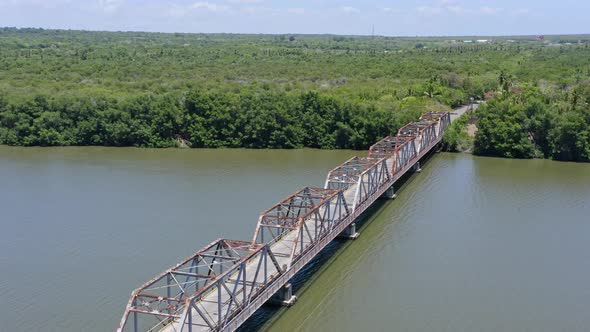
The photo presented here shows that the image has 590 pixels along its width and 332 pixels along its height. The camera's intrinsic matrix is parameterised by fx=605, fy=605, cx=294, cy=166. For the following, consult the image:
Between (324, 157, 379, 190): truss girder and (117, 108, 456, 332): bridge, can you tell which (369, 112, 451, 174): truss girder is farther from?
(324, 157, 379, 190): truss girder

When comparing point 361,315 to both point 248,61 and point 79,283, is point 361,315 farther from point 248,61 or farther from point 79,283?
point 248,61

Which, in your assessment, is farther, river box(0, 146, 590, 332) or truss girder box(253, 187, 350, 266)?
truss girder box(253, 187, 350, 266)

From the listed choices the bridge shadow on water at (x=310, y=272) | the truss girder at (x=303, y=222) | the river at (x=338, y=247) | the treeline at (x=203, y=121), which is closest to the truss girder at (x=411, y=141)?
the river at (x=338, y=247)

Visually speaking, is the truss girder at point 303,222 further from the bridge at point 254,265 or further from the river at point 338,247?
the river at point 338,247

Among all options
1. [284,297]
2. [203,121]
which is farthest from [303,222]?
[203,121]

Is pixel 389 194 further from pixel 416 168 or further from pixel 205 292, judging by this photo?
pixel 205 292

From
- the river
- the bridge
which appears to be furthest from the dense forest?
the bridge

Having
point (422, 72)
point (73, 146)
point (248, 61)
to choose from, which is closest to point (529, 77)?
point (422, 72)
